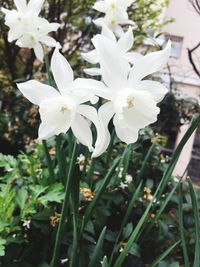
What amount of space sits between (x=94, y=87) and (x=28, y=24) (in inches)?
25.8

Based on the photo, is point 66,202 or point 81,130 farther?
point 66,202

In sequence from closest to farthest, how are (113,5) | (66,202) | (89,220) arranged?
(66,202) < (89,220) < (113,5)

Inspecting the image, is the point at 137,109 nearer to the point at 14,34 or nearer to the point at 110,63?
the point at 110,63

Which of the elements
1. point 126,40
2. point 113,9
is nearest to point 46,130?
point 126,40

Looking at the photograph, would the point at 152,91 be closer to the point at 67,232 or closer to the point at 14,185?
the point at 67,232

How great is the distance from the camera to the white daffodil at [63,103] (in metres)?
0.68

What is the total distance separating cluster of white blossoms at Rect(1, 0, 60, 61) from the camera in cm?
118

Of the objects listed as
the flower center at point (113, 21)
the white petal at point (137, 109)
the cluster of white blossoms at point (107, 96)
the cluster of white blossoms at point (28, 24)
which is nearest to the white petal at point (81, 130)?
the cluster of white blossoms at point (107, 96)

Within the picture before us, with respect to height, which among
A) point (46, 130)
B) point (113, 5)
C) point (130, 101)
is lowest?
point (46, 130)

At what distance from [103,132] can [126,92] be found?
0.29ft

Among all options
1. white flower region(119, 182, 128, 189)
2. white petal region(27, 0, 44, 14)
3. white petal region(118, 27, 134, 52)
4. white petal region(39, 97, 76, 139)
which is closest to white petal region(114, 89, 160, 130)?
white petal region(39, 97, 76, 139)

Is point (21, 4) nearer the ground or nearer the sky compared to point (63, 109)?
nearer the sky

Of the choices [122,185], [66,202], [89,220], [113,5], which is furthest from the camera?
[122,185]

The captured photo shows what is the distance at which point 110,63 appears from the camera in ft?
2.17
